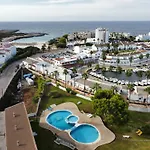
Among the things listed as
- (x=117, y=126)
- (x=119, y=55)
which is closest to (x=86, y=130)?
(x=117, y=126)

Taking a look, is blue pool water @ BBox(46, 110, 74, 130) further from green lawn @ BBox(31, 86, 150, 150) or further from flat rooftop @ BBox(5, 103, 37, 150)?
flat rooftop @ BBox(5, 103, 37, 150)

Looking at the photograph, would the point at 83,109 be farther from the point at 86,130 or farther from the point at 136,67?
the point at 136,67

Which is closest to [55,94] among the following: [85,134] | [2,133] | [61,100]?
[61,100]

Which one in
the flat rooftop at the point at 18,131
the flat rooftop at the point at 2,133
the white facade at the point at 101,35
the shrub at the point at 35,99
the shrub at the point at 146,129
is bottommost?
the shrub at the point at 146,129

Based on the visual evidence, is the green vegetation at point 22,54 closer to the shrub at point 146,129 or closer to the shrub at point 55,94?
the shrub at point 55,94

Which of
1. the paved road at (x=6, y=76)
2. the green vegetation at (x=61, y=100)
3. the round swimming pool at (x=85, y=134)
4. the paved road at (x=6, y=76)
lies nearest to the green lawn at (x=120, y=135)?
the green vegetation at (x=61, y=100)

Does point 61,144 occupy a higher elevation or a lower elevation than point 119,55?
lower
